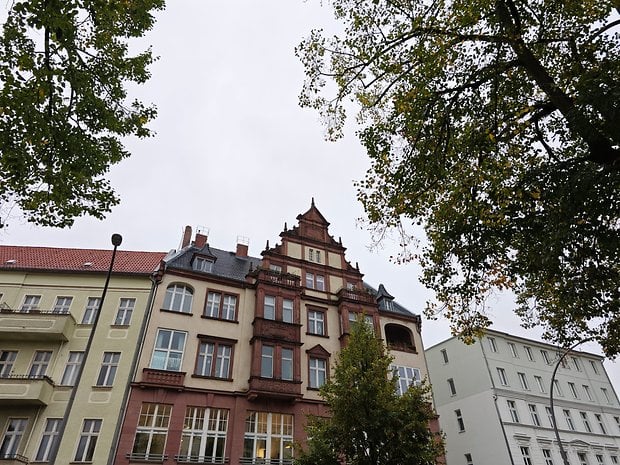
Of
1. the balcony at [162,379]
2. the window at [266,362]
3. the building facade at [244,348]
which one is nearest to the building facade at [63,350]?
the balcony at [162,379]

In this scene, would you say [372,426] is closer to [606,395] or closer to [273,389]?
[273,389]

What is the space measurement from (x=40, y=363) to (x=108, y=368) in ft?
10.9

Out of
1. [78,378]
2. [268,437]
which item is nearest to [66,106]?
[78,378]

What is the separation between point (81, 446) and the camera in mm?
19031

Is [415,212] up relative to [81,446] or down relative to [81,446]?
up

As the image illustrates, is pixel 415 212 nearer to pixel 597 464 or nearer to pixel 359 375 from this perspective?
pixel 359 375

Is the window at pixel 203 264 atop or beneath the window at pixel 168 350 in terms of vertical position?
atop

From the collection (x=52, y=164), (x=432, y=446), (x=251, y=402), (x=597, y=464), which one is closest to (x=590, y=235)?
(x=432, y=446)

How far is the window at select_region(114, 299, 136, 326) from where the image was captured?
75.8 feet

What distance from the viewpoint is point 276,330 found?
25.2 m

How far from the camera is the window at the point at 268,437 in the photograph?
21531 millimetres

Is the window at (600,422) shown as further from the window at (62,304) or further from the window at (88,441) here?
the window at (62,304)

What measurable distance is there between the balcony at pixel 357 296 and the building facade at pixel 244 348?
0.09 m

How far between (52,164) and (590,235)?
13921 millimetres
